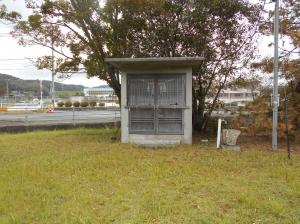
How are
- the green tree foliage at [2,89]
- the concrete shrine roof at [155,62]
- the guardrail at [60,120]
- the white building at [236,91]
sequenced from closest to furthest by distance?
the concrete shrine roof at [155,62], the white building at [236,91], the guardrail at [60,120], the green tree foliage at [2,89]

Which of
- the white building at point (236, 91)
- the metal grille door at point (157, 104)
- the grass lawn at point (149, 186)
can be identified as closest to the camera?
the grass lawn at point (149, 186)

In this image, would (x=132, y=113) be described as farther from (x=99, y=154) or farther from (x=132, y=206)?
(x=132, y=206)

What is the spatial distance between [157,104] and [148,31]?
3459mm

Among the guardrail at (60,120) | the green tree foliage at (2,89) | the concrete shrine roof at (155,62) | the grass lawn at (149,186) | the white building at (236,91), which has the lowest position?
the grass lawn at (149,186)

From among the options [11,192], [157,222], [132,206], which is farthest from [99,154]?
[157,222]

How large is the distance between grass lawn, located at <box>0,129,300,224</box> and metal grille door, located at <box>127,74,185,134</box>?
1467 mm

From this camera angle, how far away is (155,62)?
395 inches

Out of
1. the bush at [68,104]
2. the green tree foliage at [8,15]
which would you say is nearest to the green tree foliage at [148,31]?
the green tree foliage at [8,15]

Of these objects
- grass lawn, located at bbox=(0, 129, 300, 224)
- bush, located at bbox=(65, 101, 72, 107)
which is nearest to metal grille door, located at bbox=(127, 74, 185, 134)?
grass lawn, located at bbox=(0, 129, 300, 224)

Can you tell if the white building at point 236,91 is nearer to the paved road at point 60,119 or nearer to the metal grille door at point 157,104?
the metal grille door at point 157,104

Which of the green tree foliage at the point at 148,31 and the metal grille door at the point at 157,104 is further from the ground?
the green tree foliage at the point at 148,31

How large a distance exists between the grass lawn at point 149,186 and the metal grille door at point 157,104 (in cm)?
147

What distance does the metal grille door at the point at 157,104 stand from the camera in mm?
10812

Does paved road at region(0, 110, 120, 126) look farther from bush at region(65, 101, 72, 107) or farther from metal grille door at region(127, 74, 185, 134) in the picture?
bush at region(65, 101, 72, 107)
